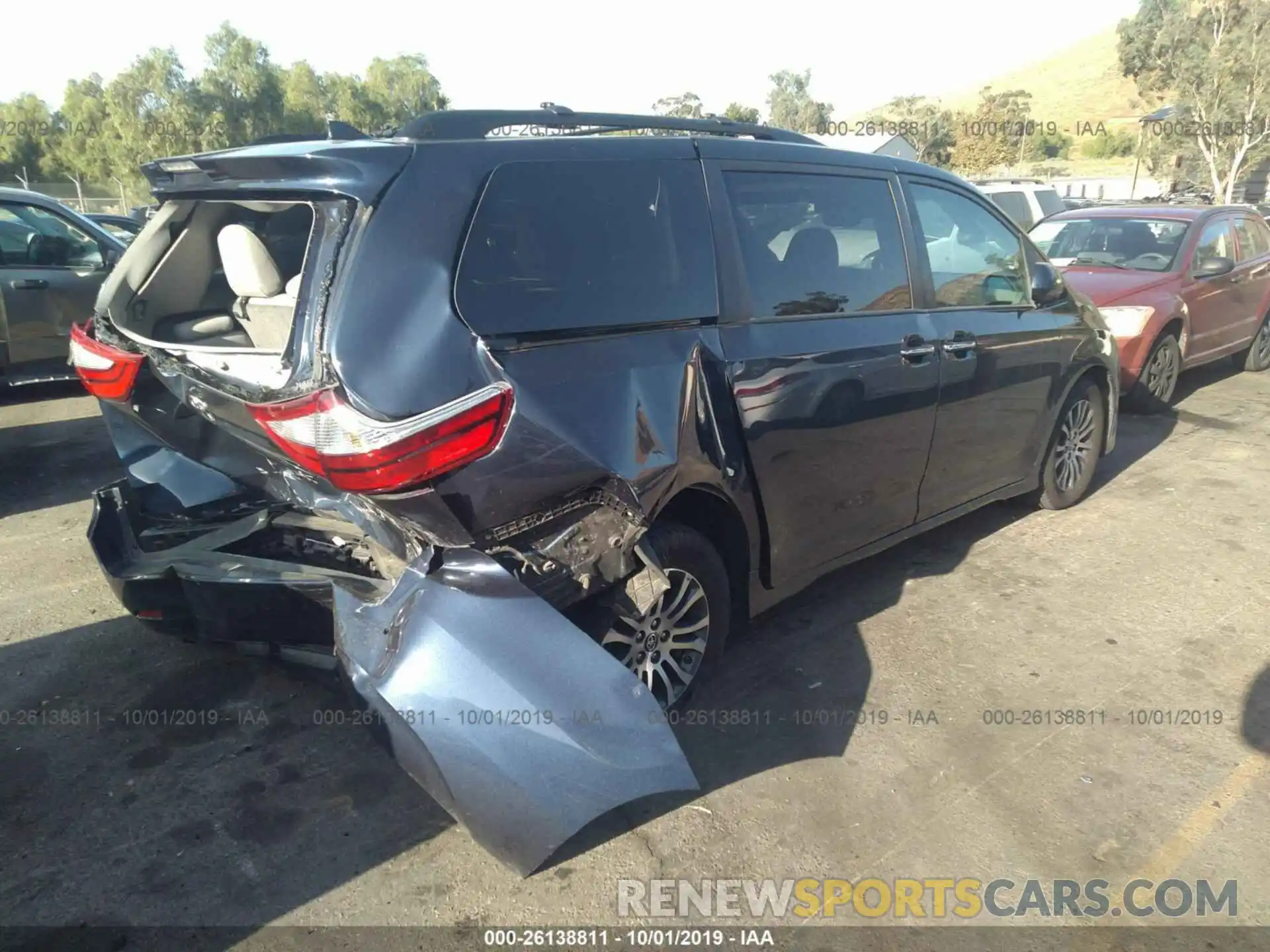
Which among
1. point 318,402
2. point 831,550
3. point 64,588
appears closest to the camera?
point 318,402

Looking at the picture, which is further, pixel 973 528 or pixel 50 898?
pixel 973 528

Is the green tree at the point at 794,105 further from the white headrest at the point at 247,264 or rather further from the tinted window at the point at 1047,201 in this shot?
the white headrest at the point at 247,264

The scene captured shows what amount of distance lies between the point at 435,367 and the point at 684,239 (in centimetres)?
110

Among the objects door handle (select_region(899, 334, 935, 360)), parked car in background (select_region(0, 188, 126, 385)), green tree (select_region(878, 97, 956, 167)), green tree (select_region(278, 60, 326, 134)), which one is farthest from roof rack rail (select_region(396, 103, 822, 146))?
green tree (select_region(278, 60, 326, 134))

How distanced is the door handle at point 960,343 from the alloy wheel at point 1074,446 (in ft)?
4.31

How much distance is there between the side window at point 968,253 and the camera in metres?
4.12

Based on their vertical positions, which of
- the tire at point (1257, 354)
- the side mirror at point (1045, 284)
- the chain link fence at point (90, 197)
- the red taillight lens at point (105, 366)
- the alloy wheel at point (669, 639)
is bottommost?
the tire at point (1257, 354)

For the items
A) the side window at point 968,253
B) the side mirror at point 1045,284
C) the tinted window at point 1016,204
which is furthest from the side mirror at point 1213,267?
the tinted window at point 1016,204

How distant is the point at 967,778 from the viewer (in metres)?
3.07

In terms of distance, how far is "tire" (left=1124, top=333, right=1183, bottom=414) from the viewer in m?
7.41

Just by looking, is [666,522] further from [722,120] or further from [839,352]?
[722,120]

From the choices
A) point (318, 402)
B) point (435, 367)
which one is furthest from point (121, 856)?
point (435, 367)

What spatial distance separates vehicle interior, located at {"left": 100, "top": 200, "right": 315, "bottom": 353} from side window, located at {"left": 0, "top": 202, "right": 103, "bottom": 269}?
4926 millimetres

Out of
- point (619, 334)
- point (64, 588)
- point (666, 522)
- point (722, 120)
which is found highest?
point (722, 120)
